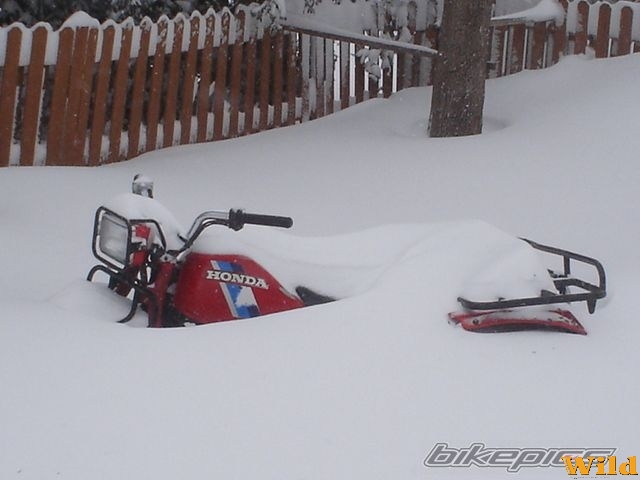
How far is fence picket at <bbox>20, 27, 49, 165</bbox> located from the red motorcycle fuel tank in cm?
417

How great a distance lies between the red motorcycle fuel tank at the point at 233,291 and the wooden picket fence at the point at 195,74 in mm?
4150

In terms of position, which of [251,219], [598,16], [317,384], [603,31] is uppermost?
[598,16]

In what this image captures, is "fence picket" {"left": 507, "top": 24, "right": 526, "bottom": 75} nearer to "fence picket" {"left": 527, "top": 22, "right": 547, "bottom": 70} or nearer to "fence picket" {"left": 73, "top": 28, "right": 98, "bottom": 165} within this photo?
"fence picket" {"left": 527, "top": 22, "right": 547, "bottom": 70}

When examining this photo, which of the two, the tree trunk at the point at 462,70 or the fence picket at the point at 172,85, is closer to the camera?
the tree trunk at the point at 462,70

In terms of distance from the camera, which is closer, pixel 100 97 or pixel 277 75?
pixel 100 97

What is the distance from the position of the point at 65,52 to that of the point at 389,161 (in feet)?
8.78

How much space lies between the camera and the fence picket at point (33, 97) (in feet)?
22.7

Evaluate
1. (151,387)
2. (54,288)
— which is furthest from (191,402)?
(54,288)

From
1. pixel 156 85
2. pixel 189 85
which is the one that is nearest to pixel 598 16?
pixel 189 85

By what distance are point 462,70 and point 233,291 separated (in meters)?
4.62

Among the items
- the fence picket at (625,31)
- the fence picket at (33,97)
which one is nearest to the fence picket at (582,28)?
the fence picket at (625,31)

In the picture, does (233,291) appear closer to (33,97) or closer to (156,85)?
(33,97)

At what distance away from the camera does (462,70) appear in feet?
24.3

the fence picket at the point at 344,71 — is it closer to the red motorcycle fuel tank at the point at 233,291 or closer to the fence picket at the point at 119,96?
the fence picket at the point at 119,96
